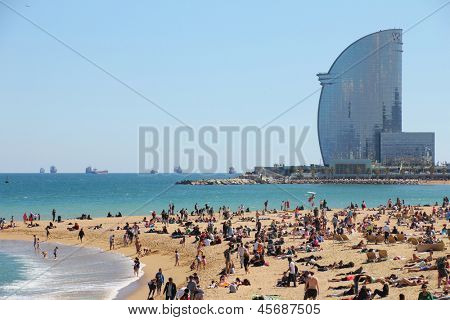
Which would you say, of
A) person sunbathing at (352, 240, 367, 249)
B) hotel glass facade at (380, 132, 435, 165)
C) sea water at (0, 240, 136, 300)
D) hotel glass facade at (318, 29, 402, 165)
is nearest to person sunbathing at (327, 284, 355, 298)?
sea water at (0, 240, 136, 300)

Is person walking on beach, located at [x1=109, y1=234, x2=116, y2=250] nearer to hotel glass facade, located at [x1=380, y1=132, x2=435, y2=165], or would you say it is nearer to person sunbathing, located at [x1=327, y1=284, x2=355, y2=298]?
person sunbathing, located at [x1=327, y1=284, x2=355, y2=298]

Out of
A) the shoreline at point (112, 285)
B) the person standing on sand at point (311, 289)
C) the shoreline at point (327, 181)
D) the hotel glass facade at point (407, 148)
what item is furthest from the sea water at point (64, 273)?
the hotel glass facade at point (407, 148)

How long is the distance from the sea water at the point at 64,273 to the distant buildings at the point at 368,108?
13457 cm

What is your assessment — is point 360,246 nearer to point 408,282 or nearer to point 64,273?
point 408,282

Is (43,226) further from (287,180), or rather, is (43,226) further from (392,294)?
(287,180)

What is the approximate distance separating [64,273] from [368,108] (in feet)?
499

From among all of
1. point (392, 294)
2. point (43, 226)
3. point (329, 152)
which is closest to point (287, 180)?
point (329, 152)

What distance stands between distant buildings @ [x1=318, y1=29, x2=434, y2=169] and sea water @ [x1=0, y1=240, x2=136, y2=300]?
135 meters

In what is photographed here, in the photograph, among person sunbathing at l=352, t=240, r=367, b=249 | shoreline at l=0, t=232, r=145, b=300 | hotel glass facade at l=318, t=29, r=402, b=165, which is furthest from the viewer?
hotel glass facade at l=318, t=29, r=402, b=165

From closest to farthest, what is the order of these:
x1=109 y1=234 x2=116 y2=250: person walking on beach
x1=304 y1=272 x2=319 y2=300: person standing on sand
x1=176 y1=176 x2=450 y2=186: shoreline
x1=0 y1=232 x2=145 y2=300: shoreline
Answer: x1=304 y1=272 x2=319 y2=300: person standing on sand < x1=0 y1=232 x2=145 y2=300: shoreline < x1=109 y1=234 x2=116 y2=250: person walking on beach < x1=176 y1=176 x2=450 y2=186: shoreline

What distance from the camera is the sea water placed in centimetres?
1777

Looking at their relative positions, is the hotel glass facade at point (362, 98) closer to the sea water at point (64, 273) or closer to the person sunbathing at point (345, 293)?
the sea water at point (64, 273)

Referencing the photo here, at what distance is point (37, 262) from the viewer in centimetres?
2450
